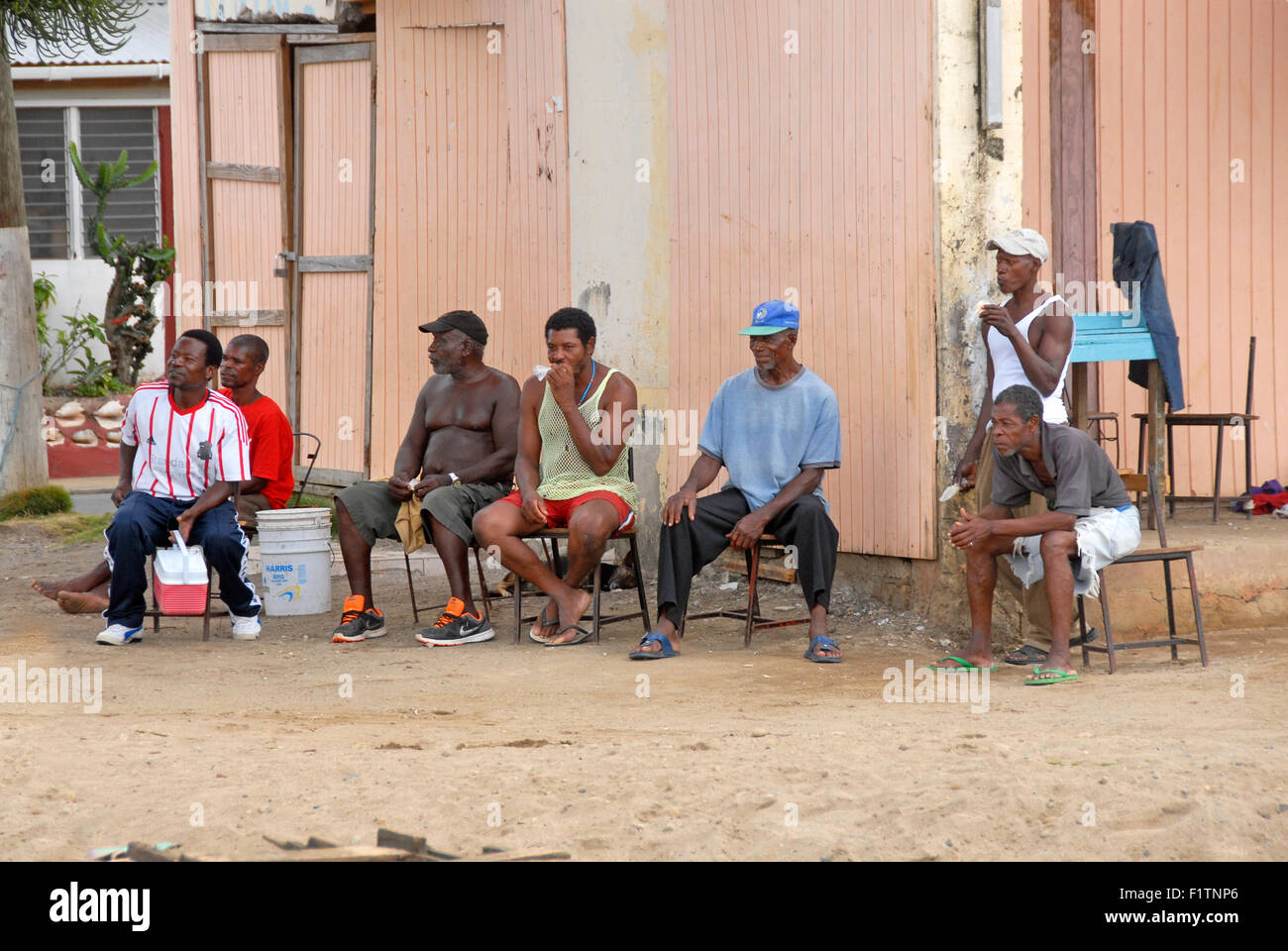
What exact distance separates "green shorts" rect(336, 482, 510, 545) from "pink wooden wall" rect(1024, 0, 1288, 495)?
3.33 metres

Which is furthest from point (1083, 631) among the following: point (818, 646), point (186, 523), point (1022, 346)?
point (186, 523)

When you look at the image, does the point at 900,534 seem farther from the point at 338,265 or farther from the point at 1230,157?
the point at 338,265

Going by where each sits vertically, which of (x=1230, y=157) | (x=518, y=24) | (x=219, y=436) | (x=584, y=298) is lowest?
(x=219, y=436)

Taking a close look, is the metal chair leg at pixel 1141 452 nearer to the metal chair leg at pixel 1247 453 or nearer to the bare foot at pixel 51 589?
the metal chair leg at pixel 1247 453

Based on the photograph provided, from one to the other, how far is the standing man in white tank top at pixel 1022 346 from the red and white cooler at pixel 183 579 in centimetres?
352

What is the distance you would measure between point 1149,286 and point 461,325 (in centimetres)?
326

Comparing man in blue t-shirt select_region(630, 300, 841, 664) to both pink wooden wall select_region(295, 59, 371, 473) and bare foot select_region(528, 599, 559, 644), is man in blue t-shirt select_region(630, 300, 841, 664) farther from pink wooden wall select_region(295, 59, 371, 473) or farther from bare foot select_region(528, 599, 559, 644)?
pink wooden wall select_region(295, 59, 371, 473)

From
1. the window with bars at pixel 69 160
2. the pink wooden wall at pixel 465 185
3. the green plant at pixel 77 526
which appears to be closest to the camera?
the pink wooden wall at pixel 465 185

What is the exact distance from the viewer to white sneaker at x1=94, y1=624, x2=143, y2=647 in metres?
6.42

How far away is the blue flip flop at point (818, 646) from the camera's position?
595cm

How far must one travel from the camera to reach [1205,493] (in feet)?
25.8

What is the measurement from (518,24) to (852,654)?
481 centimetres

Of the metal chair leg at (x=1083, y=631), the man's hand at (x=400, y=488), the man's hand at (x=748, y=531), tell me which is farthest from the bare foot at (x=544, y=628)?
the metal chair leg at (x=1083, y=631)
